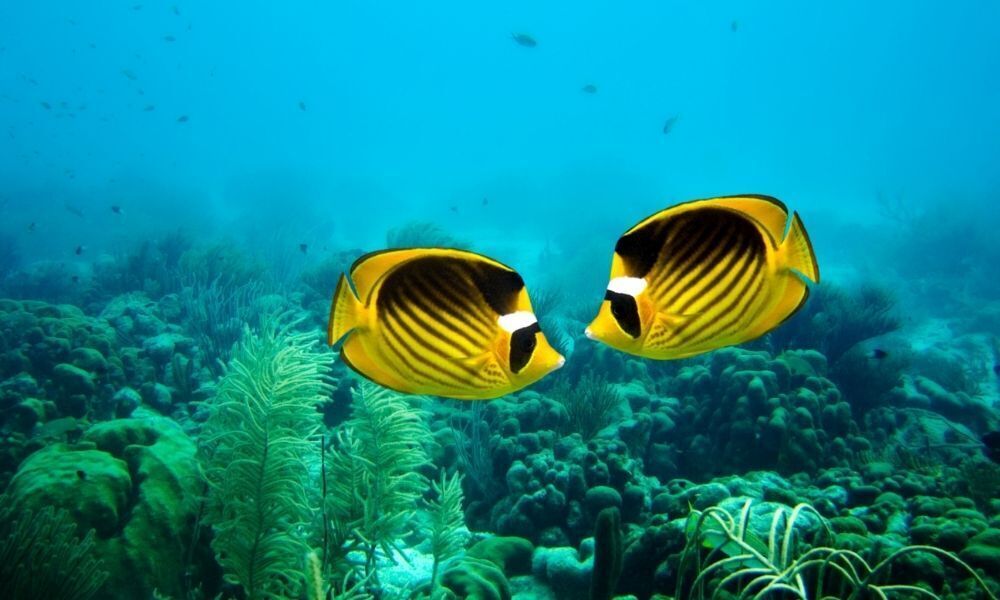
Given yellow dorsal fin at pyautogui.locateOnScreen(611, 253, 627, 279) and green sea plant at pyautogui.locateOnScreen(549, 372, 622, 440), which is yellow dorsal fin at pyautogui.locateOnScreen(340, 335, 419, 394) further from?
green sea plant at pyautogui.locateOnScreen(549, 372, 622, 440)

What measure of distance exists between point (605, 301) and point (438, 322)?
1.04 ft

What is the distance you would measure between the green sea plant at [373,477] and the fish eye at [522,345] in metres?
2.70

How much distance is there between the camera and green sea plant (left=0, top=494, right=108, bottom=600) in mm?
2525

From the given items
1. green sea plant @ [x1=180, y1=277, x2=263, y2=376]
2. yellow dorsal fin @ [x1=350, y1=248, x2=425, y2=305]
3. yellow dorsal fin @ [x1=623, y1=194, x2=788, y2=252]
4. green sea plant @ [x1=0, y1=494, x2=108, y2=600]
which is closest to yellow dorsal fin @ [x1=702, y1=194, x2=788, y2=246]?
yellow dorsal fin @ [x1=623, y1=194, x2=788, y2=252]

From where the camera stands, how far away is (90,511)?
329cm

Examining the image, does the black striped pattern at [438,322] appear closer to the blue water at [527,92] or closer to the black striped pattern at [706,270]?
the black striped pattern at [706,270]

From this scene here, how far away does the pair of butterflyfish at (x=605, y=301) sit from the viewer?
942mm

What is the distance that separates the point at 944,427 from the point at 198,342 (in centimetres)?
1131

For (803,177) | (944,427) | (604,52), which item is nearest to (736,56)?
(604,52)

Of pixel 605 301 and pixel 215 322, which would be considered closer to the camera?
pixel 605 301

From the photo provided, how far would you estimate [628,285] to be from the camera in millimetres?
928

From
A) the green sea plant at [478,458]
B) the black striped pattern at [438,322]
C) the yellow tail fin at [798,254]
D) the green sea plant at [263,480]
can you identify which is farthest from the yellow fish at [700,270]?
the green sea plant at [478,458]

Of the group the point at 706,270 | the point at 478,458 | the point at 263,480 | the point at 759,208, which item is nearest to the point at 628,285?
the point at 706,270

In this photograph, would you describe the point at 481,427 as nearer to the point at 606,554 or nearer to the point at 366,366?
the point at 606,554
